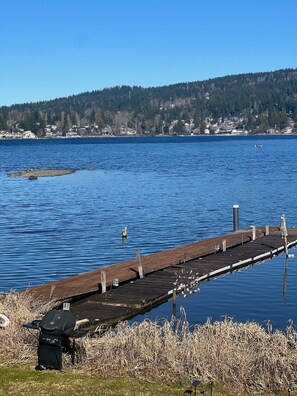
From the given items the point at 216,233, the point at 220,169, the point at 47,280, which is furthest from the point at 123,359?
the point at 220,169

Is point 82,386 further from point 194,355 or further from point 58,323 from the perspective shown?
point 194,355

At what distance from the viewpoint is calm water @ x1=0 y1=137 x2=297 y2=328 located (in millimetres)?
27422

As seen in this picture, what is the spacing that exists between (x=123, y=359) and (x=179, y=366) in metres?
1.23

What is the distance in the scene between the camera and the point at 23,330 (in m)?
16.4

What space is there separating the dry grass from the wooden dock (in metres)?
5.37

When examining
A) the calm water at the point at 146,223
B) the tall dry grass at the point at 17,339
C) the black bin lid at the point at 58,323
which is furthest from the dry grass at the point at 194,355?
the calm water at the point at 146,223

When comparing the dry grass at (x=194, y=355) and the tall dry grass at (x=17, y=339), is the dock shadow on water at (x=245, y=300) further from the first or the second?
the dry grass at (x=194, y=355)

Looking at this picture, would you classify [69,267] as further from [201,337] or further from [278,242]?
[201,337]

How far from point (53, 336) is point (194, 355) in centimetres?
297

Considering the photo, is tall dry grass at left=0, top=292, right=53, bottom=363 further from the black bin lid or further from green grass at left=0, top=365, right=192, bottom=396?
the black bin lid

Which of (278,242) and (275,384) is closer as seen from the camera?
(275,384)

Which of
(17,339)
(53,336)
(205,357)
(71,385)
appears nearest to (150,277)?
(17,339)

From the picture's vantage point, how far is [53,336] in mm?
14305

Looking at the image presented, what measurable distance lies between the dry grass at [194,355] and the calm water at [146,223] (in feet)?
26.9
